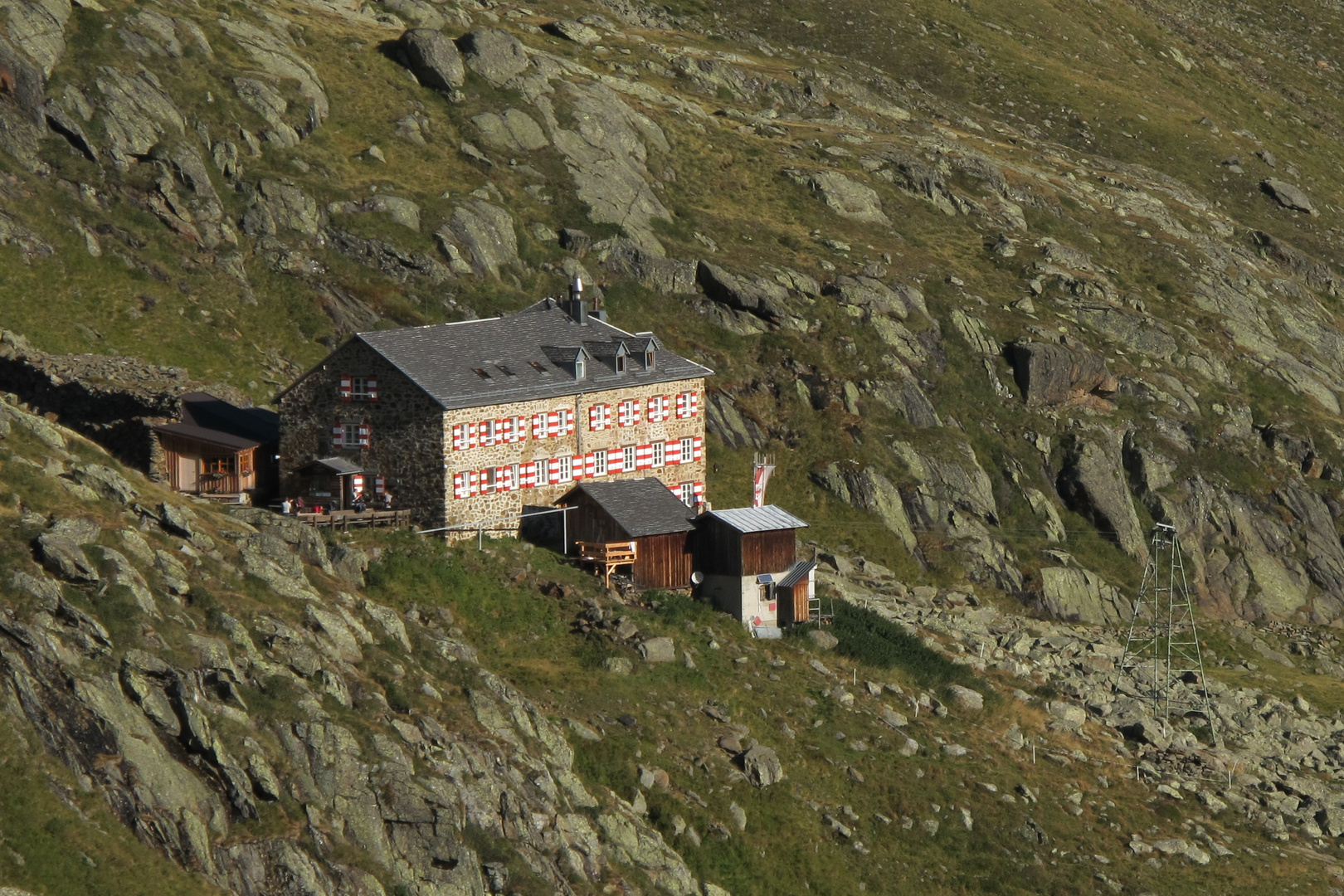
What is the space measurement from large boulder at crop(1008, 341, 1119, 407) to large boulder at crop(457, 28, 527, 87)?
36261 millimetres

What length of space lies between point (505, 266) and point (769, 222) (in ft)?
76.3

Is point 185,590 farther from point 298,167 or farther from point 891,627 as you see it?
point 298,167

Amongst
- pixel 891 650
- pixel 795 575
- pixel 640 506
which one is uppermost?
pixel 640 506

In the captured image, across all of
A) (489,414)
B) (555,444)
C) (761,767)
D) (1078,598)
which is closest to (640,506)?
(555,444)

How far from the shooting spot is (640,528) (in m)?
68.2

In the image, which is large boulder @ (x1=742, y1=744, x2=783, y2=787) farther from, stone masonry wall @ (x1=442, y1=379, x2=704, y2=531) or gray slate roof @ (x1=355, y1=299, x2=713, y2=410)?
gray slate roof @ (x1=355, y1=299, x2=713, y2=410)

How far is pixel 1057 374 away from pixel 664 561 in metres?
46.3

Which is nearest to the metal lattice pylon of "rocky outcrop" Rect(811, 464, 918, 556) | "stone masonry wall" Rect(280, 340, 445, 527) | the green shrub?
the green shrub

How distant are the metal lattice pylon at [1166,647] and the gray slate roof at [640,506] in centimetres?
2205

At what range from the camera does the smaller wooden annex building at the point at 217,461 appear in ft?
227

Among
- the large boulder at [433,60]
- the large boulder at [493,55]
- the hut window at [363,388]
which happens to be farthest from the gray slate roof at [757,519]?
the large boulder at [493,55]

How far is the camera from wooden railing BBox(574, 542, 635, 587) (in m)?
67.2

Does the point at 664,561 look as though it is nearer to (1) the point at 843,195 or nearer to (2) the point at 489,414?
(2) the point at 489,414

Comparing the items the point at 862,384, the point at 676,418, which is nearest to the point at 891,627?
the point at 676,418
